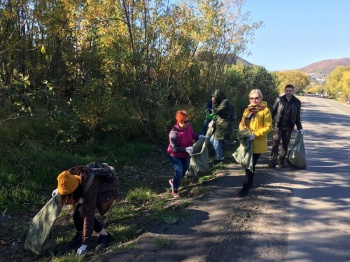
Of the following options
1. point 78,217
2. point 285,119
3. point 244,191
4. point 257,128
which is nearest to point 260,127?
point 257,128

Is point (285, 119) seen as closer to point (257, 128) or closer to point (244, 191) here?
point (257, 128)

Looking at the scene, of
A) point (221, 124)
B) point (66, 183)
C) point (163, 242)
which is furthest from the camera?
point (221, 124)

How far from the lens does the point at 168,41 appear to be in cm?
870

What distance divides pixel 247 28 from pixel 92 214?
39.9 feet

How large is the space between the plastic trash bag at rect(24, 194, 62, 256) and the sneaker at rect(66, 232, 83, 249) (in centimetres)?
20

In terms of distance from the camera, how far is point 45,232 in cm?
380

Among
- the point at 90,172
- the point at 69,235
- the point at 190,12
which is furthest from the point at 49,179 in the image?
the point at 190,12

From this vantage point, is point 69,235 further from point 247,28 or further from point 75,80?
point 247,28

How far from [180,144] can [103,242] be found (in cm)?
206

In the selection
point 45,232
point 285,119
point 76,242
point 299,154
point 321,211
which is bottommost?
point 76,242

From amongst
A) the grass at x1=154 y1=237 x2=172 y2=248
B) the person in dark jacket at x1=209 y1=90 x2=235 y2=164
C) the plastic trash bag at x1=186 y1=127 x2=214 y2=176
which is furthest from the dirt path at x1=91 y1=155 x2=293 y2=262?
the person in dark jacket at x1=209 y1=90 x2=235 y2=164

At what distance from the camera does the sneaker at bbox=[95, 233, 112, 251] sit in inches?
151

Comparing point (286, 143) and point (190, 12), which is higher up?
point (190, 12)

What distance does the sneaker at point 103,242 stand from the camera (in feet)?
12.6
